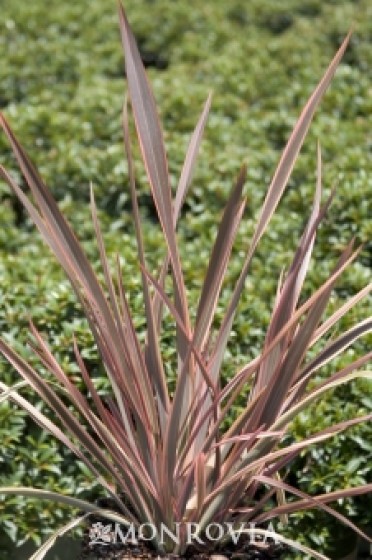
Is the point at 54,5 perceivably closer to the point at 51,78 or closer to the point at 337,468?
the point at 51,78

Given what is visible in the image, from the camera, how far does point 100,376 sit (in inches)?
136

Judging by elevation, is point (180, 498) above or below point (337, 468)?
above

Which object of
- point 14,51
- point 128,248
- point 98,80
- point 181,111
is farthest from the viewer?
point 14,51

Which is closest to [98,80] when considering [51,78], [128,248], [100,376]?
[51,78]

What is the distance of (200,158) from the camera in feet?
16.1

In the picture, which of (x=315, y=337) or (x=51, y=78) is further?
(x=51, y=78)

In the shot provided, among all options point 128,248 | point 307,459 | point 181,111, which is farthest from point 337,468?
point 181,111

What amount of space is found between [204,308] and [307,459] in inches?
36.0

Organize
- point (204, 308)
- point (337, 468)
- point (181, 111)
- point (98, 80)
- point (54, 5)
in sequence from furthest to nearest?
1. point (54, 5)
2. point (98, 80)
3. point (181, 111)
4. point (337, 468)
5. point (204, 308)

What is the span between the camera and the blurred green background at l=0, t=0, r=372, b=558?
11.1 ft

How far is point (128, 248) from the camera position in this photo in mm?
3975

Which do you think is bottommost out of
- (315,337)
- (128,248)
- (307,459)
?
(307,459)

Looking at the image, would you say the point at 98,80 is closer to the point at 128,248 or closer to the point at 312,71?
the point at 312,71

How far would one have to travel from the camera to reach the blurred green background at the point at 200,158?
3387 mm
